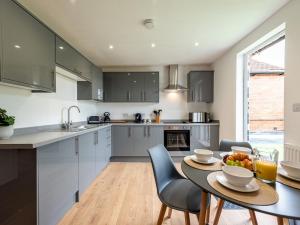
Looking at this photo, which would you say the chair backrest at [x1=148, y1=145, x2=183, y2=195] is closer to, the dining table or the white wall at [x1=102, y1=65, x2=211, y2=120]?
the dining table

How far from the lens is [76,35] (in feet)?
8.59

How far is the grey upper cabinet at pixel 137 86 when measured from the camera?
433 cm

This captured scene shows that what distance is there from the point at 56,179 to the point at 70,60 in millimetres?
1745

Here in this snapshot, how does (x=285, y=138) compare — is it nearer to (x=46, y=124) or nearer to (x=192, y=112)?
(x=192, y=112)

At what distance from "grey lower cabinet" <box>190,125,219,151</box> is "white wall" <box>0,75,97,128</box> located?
2541mm

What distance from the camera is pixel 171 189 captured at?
1.55 metres

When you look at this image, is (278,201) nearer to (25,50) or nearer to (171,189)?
(171,189)

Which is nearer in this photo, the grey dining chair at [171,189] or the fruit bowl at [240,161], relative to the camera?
the fruit bowl at [240,161]

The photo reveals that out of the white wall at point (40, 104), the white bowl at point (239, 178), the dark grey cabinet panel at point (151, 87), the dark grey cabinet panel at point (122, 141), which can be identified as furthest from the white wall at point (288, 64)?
the white wall at point (40, 104)

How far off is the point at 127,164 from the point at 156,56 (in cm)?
246

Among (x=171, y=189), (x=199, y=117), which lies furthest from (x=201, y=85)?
(x=171, y=189)

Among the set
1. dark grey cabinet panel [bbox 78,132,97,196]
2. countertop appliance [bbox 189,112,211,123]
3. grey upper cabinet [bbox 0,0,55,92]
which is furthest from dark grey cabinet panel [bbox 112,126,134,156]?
grey upper cabinet [bbox 0,0,55,92]

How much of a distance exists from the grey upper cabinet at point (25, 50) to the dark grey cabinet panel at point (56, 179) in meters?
0.73

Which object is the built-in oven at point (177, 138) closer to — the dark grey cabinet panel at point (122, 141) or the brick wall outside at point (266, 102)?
the dark grey cabinet panel at point (122, 141)
